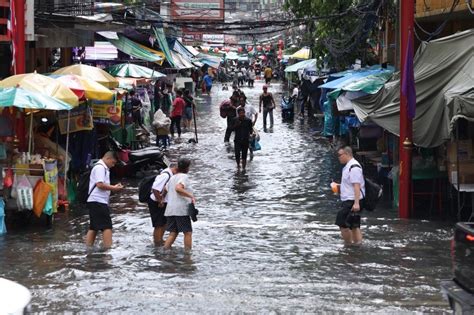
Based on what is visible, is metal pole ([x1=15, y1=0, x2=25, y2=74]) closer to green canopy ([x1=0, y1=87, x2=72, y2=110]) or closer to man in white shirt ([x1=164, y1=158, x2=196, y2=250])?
green canopy ([x1=0, y1=87, x2=72, y2=110])

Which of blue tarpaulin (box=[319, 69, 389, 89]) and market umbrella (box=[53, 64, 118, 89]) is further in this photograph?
blue tarpaulin (box=[319, 69, 389, 89])

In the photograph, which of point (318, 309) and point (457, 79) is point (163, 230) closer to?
point (318, 309)

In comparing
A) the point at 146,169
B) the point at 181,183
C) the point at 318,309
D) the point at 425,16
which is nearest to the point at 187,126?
the point at 146,169

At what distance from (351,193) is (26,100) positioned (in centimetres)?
533

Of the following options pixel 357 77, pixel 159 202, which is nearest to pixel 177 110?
pixel 357 77

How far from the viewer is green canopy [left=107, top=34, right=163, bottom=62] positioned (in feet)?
98.8

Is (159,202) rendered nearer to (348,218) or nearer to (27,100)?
(348,218)

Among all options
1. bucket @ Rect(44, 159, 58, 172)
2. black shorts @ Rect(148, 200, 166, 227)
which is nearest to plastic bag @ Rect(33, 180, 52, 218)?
bucket @ Rect(44, 159, 58, 172)

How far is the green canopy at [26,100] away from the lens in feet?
44.8

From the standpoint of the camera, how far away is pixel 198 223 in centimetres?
1509

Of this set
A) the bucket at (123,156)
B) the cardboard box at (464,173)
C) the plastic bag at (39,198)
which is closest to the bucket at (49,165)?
the plastic bag at (39,198)

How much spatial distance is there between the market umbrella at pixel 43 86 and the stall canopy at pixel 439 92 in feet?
18.7

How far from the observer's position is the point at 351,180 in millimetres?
12602

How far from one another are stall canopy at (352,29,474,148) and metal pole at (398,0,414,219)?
17 centimetres
